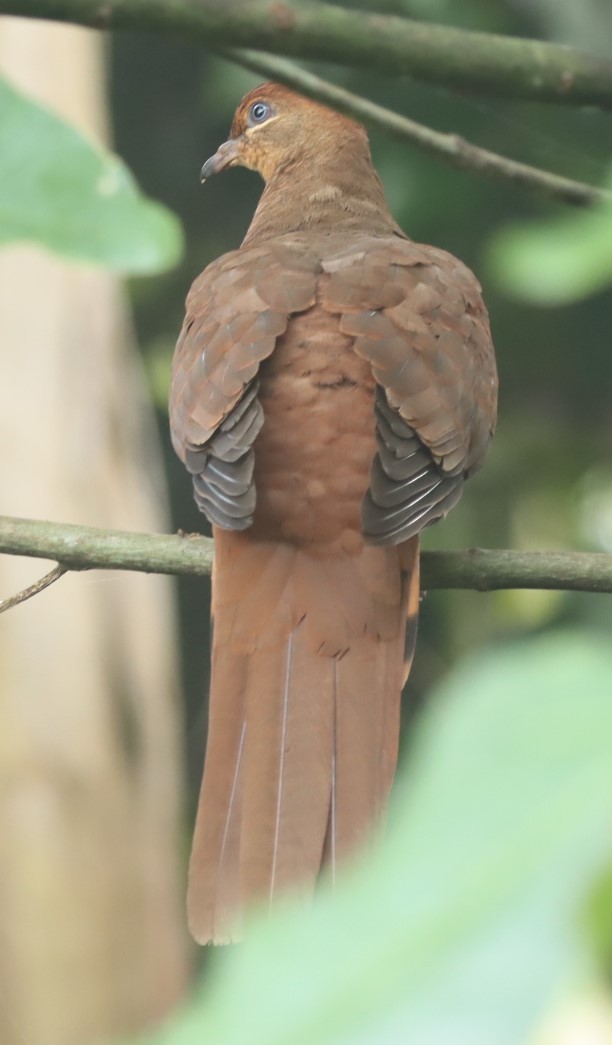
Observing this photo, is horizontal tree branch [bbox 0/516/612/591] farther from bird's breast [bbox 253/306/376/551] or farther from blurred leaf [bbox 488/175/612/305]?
blurred leaf [bbox 488/175/612/305]

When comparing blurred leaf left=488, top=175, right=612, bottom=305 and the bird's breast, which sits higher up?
blurred leaf left=488, top=175, right=612, bottom=305

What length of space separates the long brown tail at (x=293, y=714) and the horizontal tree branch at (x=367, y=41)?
0.91 m

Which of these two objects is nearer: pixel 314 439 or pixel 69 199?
pixel 69 199

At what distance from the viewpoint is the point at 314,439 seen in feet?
8.63

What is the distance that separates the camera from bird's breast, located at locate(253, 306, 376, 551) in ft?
8.48

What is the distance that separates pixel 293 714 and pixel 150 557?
358 millimetres

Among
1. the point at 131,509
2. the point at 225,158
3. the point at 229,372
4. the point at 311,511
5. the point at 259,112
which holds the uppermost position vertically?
the point at 259,112

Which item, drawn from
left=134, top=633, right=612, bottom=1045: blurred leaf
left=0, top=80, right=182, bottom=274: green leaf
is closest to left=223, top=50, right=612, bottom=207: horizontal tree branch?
left=0, top=80, right=182, bottom=274: green leaf

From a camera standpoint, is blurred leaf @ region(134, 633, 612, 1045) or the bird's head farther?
the bird's head

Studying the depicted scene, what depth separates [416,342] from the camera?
266 centimetres

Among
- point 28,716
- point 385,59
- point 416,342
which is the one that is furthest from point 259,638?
point 28,716

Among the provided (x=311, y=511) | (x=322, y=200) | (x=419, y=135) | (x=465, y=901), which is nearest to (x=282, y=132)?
(x=322, y=200)

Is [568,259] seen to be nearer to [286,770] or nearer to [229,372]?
[286,770]

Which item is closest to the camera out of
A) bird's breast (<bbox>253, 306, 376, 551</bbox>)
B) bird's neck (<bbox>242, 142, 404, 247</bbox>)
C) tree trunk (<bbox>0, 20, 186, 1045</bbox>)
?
bird's breast (<bbox>253, 306, 376, 551</bbox>)
